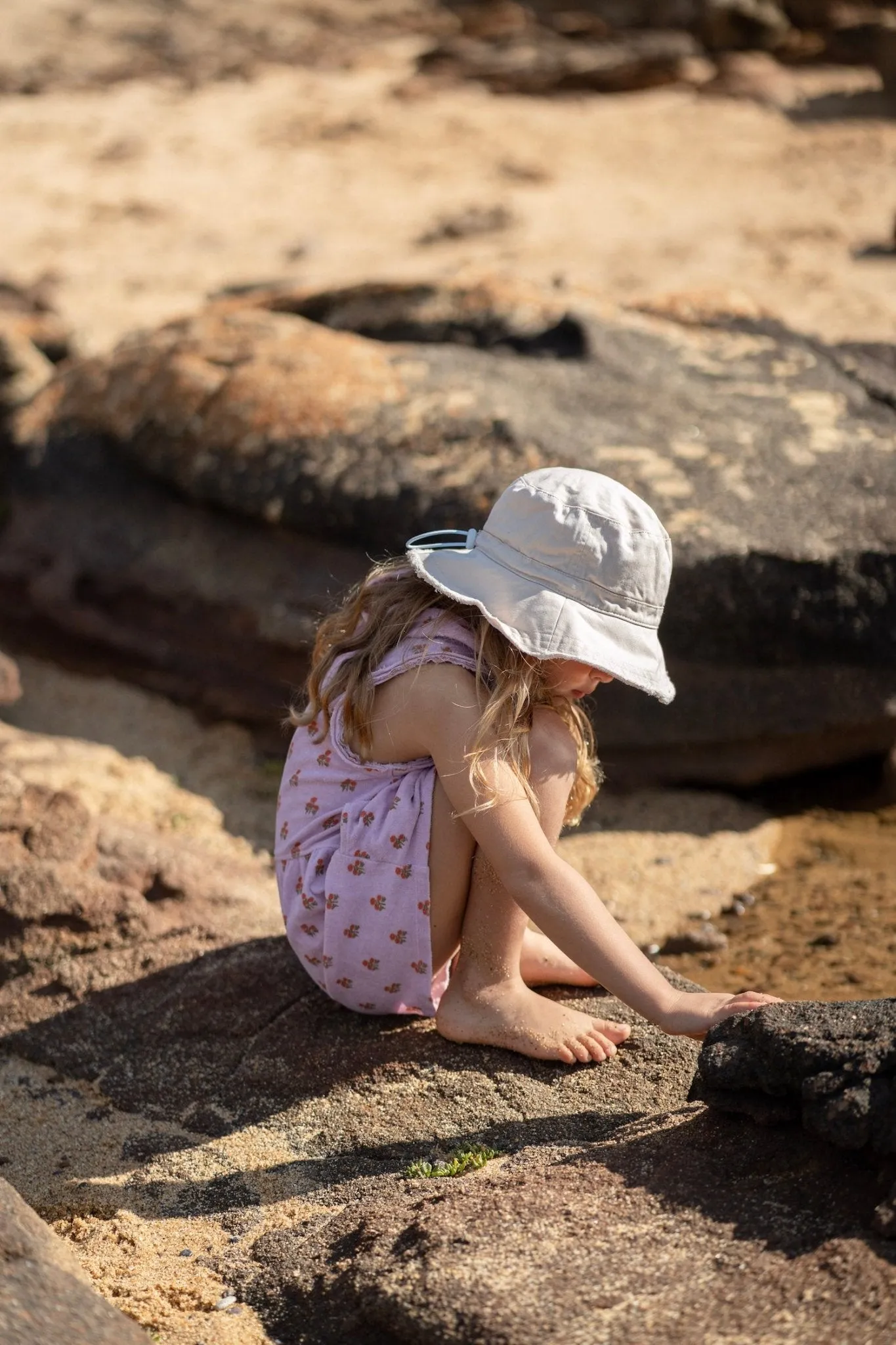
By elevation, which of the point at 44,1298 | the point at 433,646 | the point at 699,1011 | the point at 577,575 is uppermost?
the point at 577,575

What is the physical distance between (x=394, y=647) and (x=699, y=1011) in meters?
0.77

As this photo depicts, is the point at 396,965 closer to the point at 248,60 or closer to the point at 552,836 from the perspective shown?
the point at 552,836

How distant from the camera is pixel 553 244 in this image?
7.81 metres

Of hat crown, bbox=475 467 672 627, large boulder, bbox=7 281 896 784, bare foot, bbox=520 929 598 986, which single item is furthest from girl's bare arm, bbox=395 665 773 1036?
large boulder, bbox=7 281 896 784

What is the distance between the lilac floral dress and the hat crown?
191 millimetres

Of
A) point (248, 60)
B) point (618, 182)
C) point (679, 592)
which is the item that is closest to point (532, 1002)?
point (679, 592)

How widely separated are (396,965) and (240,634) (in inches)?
69.8

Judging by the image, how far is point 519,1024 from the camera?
2.40 metres

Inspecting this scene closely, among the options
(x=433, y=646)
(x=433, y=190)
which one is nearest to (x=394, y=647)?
(x=433, y=646)

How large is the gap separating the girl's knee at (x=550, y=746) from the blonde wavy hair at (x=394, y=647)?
0.05ft

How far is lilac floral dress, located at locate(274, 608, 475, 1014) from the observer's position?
2.35 meters

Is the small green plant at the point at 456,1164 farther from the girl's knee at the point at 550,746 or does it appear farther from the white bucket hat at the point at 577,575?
the white bucket hat at the point at 577,575

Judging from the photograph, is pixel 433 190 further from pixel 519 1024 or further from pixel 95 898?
pixel 519 1024

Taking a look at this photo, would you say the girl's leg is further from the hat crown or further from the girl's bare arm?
the hat crown
